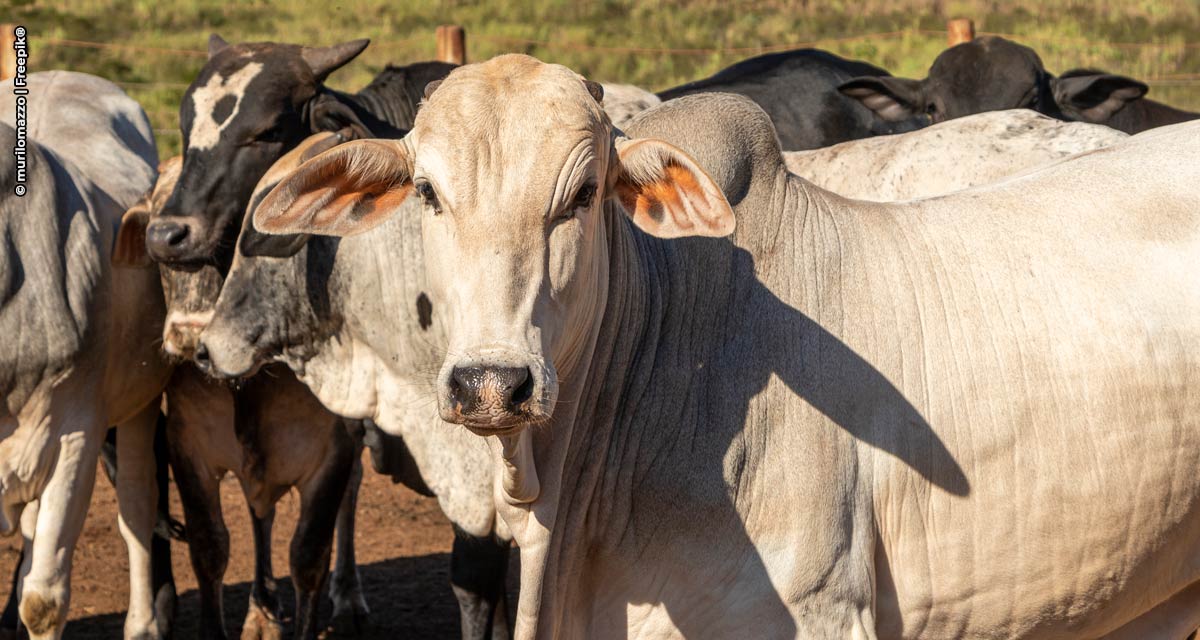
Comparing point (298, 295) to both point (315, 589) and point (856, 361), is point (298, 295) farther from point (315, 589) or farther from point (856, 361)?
point (856, 361)

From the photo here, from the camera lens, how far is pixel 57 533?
4.71 m

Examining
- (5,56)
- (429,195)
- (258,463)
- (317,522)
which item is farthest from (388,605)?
(5,56)

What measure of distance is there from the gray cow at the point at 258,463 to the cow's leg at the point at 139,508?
0.54 ft

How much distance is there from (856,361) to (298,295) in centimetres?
225

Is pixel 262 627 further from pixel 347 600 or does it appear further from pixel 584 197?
pixel 584 197

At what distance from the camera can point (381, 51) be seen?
1909 centimetres

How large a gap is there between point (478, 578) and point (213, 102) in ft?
6.24

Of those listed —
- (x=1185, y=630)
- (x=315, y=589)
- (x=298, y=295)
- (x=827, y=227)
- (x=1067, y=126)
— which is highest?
(x=827, y=227)

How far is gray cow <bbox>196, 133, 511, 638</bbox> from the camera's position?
4.52 meters

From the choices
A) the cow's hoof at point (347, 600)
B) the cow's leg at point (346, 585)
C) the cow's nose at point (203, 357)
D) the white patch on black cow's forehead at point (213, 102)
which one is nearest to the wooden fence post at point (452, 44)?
the cow's leg at point (346, 585)

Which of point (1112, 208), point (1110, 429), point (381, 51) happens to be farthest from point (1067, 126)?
point (381, 51)

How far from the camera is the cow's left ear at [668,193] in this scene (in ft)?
9.20

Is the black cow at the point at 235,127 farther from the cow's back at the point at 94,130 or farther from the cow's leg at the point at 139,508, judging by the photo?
the cow's leg at the point at 139,508

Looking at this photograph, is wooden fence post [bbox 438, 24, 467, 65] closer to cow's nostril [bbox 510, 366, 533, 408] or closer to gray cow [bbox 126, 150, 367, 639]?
gray cow [bbox 126, 150, 367, 639]
